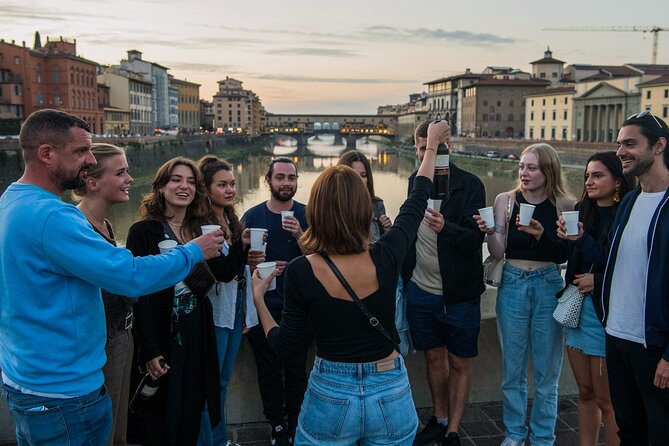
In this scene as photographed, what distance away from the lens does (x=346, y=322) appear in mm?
1760

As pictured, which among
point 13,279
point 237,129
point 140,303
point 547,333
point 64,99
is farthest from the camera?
point 237,129

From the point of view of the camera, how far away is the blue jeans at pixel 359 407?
1770 mm

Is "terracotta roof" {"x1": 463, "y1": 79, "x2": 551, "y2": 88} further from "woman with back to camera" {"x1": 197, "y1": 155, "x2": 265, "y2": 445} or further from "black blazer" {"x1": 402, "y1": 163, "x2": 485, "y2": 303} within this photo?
"woman with back to camera" {"x1": 197, "y1": 155, "x2": 265, "y2": 445}

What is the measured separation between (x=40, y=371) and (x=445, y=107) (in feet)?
299

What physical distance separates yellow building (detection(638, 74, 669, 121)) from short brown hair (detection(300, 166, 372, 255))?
52271mm

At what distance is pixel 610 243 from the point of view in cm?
245

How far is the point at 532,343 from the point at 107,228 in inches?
83.6

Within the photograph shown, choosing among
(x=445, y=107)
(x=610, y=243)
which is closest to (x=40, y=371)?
(x=610, y=243)

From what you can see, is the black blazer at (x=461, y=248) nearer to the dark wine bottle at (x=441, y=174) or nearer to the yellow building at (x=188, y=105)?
the dark wine bottle at (x=441, y=174)

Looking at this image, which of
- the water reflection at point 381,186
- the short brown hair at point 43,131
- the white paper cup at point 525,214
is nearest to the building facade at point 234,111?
the water reflection at point 381,186

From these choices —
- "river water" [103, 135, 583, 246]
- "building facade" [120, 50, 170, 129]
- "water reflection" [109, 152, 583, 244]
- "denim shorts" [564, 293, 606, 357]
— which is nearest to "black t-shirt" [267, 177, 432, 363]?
"denim shorts" [564, 293, 606, 357]

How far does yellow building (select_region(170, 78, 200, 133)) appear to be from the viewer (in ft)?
284

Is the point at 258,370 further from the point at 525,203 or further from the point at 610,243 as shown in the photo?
the point at 610,243

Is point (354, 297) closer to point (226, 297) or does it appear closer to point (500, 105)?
point (226, 297)
